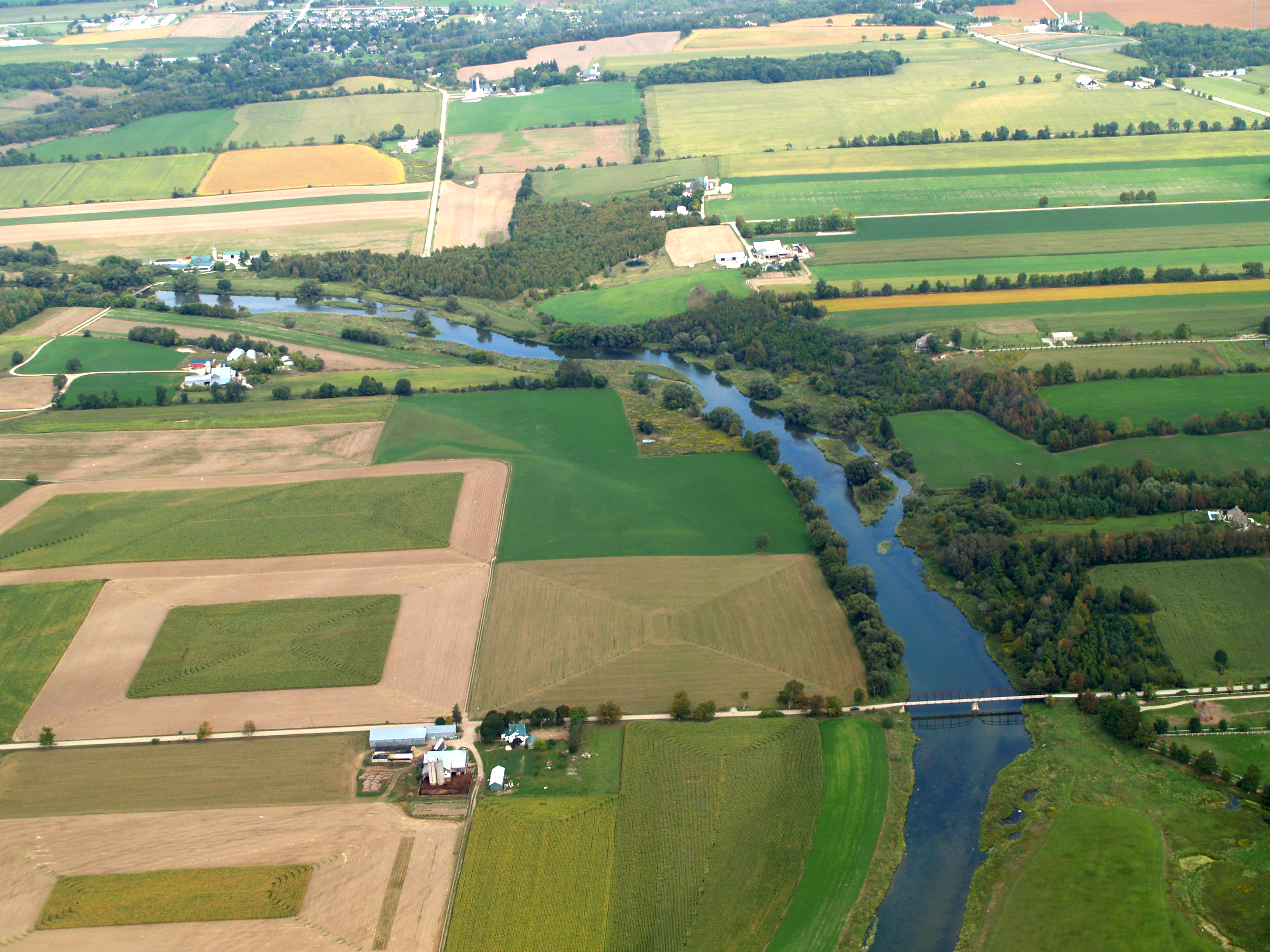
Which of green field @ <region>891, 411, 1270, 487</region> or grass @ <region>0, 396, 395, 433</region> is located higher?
green field @ <region>891, 411, 1270, 487</region>

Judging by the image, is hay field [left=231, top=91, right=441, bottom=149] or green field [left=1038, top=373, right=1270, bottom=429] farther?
hay field [left=231, top=91, right=441, bottom=149]

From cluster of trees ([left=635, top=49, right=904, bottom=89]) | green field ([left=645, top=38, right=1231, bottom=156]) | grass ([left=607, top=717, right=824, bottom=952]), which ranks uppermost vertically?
cluster of trees ([left=635, top=49, right=904, bottom=89])

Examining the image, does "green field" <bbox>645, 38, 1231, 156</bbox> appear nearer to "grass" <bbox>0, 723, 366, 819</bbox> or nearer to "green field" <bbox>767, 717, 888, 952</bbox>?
"green field" <bbox>767, 717, 888, 952</bbox>

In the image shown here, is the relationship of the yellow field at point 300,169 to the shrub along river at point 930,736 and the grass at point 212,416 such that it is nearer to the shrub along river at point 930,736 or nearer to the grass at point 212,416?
the grass at point 212,416

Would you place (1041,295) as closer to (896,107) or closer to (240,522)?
(896,107)

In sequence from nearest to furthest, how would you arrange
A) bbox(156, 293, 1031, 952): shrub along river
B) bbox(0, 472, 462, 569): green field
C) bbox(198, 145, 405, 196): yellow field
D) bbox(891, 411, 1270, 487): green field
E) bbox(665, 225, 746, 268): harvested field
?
bbox(156, 293, 1031, 952): shrub along river < bbox(0, 472, 462, 569): green field < bbox(891, 411, 1270, 487): green field < bbox(665, 225, 746, 268): harvested field < bbox(198, 145, 405, 196): yellow field

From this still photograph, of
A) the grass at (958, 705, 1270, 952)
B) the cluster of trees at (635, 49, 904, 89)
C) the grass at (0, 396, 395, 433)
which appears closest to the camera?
the grass at (958, 705, 1270, 952)

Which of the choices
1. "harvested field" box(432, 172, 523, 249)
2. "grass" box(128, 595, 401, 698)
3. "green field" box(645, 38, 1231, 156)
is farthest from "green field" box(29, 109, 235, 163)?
"grass" box(128, 595, 401, 698)
